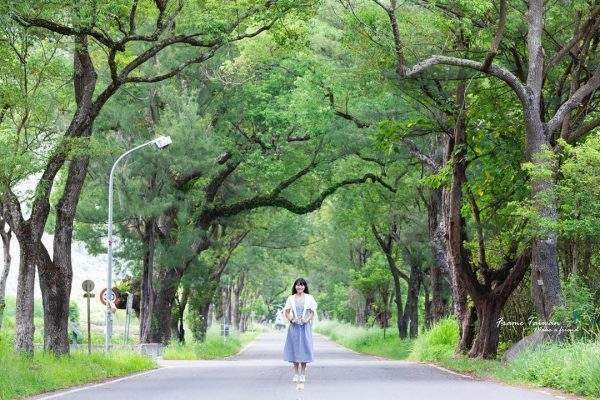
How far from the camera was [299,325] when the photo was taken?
17.5 meters

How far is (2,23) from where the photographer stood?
18359 mm

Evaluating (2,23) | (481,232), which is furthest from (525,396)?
(481,232)

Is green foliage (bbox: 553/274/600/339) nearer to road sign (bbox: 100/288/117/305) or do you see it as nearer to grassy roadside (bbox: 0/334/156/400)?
grassy roadside (bbox: 0/334/156/400)

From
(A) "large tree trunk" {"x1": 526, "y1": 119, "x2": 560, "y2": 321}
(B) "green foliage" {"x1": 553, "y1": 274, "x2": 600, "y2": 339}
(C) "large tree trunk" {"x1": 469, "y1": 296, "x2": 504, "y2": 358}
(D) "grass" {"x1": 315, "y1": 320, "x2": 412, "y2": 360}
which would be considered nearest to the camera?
(B) "green foliage" {"x1": 553, "y1": 274, "x2": 600, "y2": 339}

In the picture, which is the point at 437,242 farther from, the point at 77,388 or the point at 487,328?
the point at 77,388

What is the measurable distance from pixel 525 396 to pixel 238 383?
6709 millimetres

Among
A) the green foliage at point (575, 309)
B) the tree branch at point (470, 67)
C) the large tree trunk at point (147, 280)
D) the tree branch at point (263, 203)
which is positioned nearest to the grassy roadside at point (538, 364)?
the green foliage at point (575, 309)

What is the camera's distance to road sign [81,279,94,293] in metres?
28.5

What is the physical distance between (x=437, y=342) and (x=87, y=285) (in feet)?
38.6

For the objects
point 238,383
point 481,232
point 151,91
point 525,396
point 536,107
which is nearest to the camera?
point 525,396

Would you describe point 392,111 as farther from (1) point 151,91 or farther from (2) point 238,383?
(2) point 238,383

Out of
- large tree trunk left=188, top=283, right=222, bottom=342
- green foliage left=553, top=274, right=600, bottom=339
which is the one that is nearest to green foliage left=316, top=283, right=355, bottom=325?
large tree trunk left=188, top=283, right=222, bottom=342

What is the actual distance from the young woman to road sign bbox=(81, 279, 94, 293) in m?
12.0

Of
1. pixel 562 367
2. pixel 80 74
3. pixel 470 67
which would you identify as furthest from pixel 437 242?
pixel 562 367
